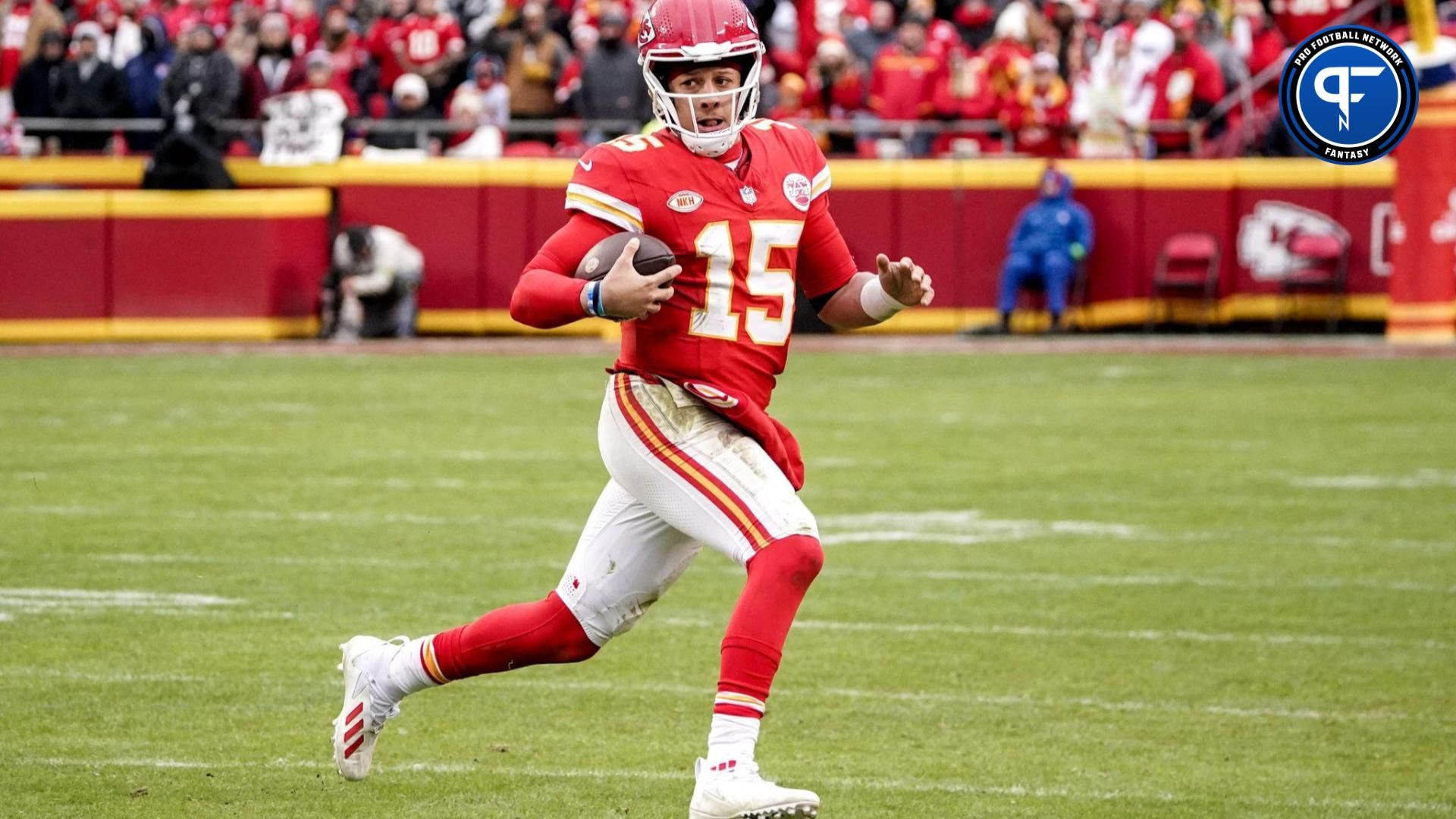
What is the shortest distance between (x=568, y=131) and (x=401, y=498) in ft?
27.9

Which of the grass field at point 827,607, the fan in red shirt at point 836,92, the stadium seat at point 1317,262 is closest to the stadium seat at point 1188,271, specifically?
the stadium seat at point 1317,262

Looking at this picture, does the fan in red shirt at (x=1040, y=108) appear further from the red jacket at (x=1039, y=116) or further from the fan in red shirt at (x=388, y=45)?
the fan in red shirt at (x=388, y=45)

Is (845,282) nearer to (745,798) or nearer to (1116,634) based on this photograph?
(745,798)

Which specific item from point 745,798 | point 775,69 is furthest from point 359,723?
point 775,69

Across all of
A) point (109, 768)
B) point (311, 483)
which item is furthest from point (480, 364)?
point (109, 768)

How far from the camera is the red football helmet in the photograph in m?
4.47

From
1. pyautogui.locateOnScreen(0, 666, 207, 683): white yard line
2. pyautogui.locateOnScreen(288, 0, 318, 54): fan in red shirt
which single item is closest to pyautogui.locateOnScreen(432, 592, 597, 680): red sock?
pyautogui.locateOnScreen(0, 666, 207, 683): white yard line

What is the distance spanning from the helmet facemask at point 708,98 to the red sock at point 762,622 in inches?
32.3

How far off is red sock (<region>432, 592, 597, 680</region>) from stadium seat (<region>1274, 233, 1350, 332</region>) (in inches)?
511

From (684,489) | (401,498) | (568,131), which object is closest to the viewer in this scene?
(684,489)

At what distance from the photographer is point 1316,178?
16.6 meters

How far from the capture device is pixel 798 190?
183 inches

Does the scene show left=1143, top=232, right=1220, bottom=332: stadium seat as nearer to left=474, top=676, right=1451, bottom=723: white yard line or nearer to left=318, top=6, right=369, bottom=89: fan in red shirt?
left=318, top=6, right=369, bottom=89: fan in red shirt

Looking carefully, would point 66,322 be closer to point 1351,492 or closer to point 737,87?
point 1351,492
